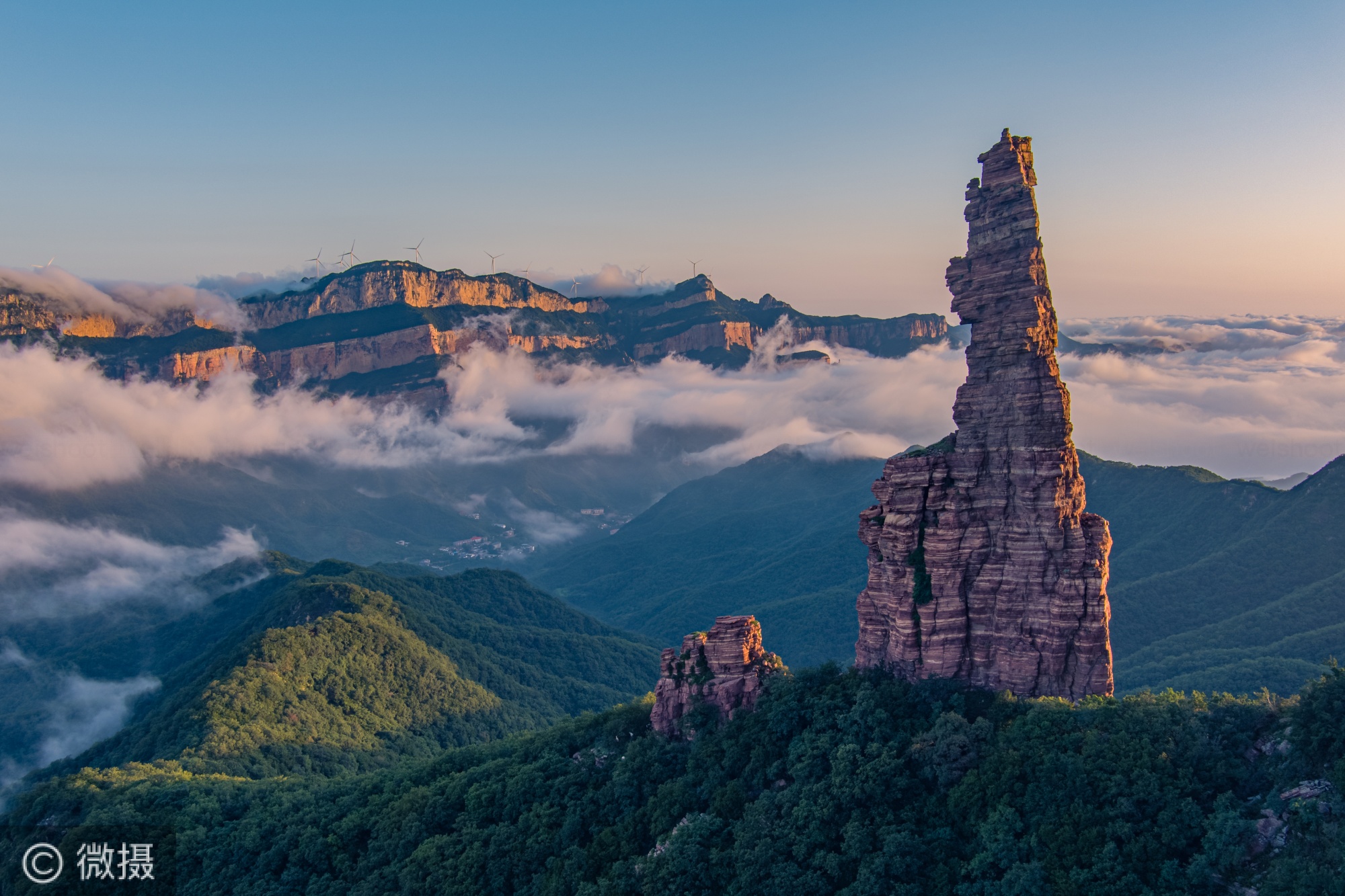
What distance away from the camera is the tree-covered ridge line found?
6606 centimetres

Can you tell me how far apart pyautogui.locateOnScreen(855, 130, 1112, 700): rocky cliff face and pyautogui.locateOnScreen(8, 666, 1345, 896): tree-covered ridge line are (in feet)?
13.9

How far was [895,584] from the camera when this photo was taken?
89500mm

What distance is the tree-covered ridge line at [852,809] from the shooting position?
6606 centimetres

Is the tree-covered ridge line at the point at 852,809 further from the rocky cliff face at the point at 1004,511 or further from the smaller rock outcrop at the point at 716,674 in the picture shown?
the rocky cliff face at the point at 1004,511

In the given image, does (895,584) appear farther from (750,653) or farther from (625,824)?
(625,824)

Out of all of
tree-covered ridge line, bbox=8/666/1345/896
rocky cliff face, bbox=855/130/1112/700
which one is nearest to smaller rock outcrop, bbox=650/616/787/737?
tree-covered ridge line, bbox=8/666/1345/896

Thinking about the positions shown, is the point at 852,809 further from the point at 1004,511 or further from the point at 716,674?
the point at 1004,511

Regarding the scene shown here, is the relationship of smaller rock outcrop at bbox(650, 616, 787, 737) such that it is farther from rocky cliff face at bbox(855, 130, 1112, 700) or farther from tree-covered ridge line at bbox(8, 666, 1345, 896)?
rocky cliff face at bbox(855, 130, 1112, 700)

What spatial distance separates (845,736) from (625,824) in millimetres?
21450

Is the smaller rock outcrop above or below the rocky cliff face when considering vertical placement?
below

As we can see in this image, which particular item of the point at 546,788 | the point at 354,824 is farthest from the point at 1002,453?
the point at 354,824

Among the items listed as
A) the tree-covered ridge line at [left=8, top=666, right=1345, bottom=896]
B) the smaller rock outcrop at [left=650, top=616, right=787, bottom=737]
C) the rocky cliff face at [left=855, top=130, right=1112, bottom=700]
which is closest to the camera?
the tree-covered ridge line at [left=8, top=666, right=1345, bottom=896]

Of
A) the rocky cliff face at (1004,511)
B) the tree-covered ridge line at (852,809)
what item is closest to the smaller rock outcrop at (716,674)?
the tree-covered ridge line at (852,809)

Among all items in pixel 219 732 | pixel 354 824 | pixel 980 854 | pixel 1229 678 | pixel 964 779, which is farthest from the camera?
pixel 219 732
